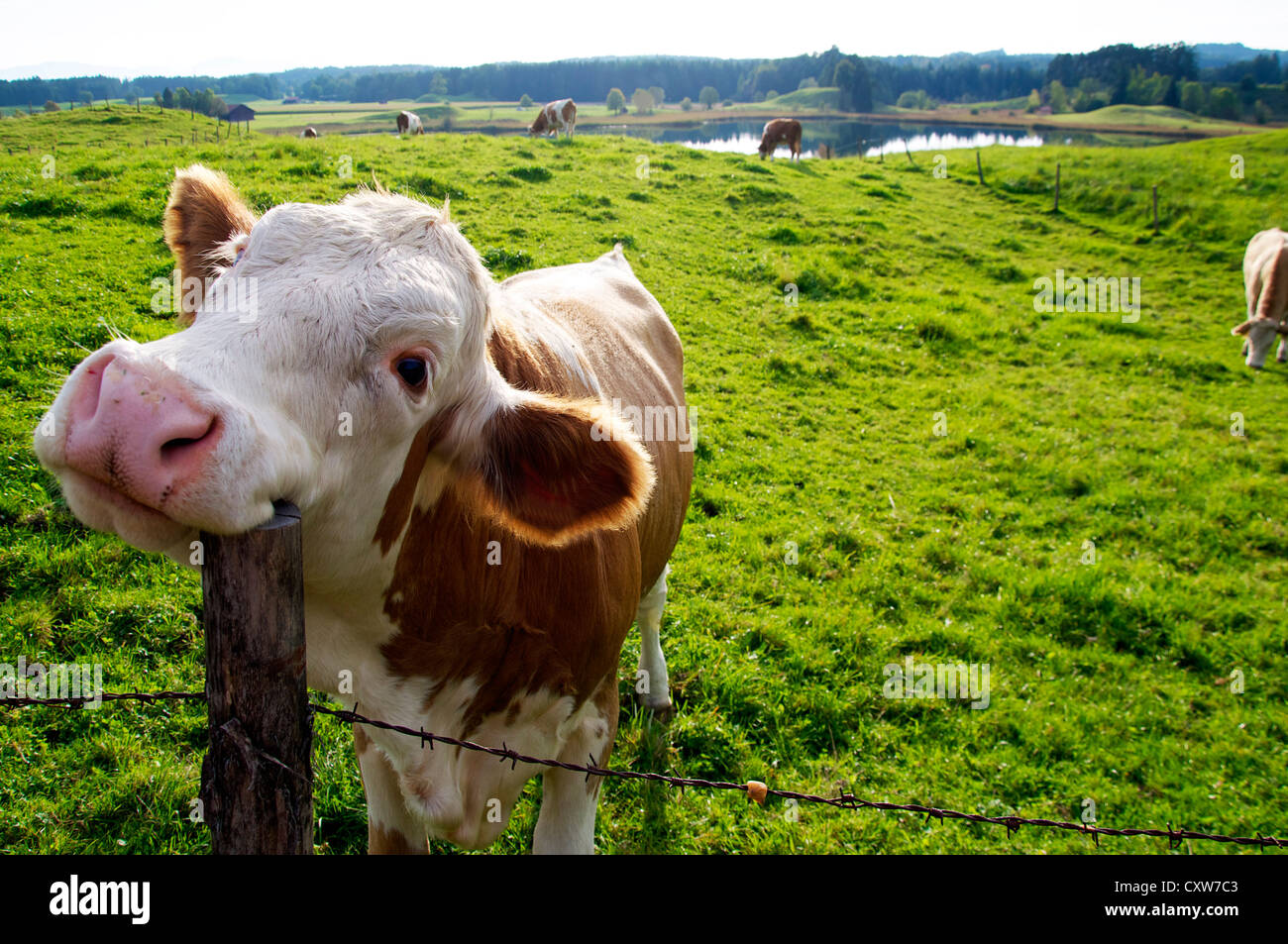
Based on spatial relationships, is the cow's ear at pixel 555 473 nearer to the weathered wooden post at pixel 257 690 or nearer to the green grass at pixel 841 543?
the weathered wooden post at pixel 257 690

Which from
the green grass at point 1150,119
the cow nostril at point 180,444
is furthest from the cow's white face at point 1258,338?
the green grass at point 1150,119

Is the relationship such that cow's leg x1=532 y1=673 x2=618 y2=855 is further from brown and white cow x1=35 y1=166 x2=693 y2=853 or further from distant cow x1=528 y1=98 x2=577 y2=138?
distant cow x1=528 y1=98 x2=577 y2=138

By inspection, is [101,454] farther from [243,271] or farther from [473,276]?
[473,276]

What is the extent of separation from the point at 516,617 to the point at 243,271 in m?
1.30

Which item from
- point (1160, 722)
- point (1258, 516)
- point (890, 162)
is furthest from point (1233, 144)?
point (1160, 722)

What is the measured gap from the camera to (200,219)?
2676mm

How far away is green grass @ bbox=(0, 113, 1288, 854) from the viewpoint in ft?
13.4

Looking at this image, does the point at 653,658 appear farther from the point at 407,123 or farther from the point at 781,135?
the point at 781,135

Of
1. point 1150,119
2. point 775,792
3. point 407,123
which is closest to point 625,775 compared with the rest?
point 775,792

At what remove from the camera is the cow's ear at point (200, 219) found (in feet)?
8.72

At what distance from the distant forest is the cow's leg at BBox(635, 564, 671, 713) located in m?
76.7

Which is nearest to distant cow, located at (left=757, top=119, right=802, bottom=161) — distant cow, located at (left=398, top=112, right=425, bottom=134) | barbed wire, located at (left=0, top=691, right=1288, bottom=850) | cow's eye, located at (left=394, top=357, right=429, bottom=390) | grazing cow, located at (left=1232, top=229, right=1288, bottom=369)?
distant cow, located at (left=398, top=112, right=425, bottom=134)

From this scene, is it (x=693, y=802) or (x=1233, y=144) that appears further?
(x=1233, y=144)

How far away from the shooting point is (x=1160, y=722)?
5156 mm
